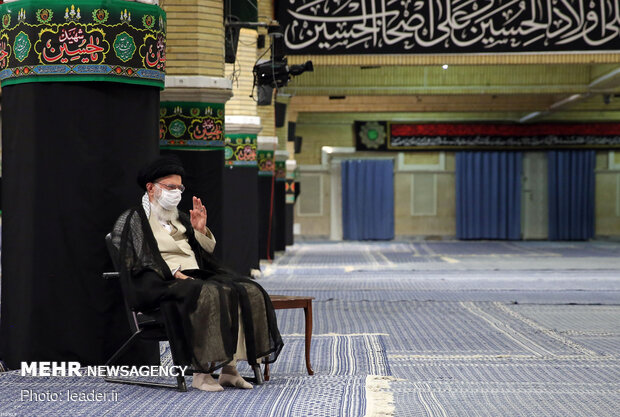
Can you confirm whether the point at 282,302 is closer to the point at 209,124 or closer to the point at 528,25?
the point at 209,124

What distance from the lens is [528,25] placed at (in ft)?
32.4

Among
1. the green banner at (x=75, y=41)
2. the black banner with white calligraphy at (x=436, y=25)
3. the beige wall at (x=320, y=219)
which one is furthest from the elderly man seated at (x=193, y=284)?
the beige wall at (x=320, y=219)

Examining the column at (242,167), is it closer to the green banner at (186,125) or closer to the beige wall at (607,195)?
the green banner at (186,125)

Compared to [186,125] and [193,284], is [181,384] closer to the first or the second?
[193,284]

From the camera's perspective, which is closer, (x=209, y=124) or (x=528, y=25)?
(x=209, y=124)

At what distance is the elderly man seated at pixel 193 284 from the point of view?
3193 mm

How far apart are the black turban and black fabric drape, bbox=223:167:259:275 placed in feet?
16.4

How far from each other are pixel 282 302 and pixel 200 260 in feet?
1.07

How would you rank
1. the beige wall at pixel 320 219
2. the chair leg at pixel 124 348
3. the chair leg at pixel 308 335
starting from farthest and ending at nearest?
the beige wall at pixel 320 219 < the chair leg at pixel 308 335 < the chair leg at pixel 124 348

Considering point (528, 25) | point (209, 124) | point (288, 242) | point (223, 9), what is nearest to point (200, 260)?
point (209, 124)

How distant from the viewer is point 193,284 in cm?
320

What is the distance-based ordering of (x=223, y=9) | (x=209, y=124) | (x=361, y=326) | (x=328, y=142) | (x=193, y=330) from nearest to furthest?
(x=193, y=330) → (x=361, y=326) → (x=209, y=124) → (x=223, y=9) → (x=328, y=142)

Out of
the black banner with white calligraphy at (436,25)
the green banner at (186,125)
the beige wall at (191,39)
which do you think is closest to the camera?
the green banner at (186,125)

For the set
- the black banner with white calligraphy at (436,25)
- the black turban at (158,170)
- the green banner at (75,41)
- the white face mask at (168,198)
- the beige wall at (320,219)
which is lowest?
the beige wall at (320,219)
